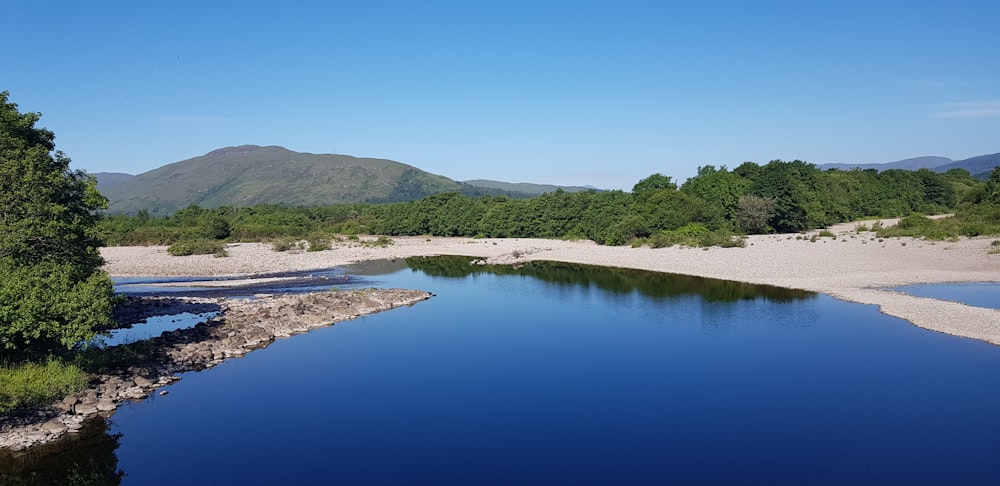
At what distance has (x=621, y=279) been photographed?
47.8m

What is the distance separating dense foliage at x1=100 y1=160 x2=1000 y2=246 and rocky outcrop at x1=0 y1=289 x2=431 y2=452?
36.3m

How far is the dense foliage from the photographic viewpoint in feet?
235

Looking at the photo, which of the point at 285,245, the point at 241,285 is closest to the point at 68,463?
the point at 241,285

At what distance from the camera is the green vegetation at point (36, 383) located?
17.9 metres

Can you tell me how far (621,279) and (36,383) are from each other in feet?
124

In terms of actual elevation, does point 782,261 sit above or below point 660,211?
below

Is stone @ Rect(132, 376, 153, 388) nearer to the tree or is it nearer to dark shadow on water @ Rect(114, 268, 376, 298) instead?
the tree

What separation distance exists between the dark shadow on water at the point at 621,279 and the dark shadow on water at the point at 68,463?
30.9 meters

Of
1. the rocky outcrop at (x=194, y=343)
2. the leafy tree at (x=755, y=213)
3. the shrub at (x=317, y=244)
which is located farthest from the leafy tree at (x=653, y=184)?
the rocky outcrop at (x=194, y=343)

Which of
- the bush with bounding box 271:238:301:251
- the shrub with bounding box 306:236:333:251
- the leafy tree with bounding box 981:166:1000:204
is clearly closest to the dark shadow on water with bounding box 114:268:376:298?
the shrub with bounding box 306:236:333:251

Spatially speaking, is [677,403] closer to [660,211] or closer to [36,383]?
[36,383]

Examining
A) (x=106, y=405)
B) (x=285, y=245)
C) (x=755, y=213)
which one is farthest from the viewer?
(x=285, y=245)

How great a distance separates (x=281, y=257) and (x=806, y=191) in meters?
67.6

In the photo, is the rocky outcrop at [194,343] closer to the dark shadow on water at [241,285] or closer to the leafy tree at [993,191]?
the dark shadow on water at [241,285]
